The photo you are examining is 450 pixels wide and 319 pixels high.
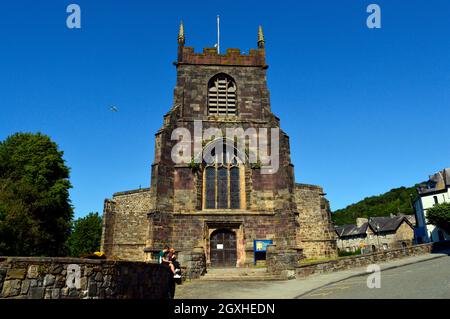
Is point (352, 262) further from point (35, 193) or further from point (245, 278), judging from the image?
point (35, 193)

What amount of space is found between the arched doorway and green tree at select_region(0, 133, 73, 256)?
37.0ft

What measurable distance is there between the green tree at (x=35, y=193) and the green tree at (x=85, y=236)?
2763cm

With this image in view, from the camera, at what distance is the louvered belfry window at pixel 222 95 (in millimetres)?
23934

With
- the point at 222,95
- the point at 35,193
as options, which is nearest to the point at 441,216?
the point at 222,95

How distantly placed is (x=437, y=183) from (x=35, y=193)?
4795 cm

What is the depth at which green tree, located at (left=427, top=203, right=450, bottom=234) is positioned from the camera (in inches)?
1361

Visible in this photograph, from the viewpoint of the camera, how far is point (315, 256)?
24.8 metres

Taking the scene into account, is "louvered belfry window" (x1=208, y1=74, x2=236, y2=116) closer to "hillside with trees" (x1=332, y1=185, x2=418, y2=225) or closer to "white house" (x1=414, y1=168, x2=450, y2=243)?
"white house" (x1=414, y1=168, x2=450, y2=243)

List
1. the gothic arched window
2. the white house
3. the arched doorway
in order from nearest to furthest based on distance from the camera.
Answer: the arched doorway < the gothic arched window < the white house

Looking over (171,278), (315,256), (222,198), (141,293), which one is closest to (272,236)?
(222,198)

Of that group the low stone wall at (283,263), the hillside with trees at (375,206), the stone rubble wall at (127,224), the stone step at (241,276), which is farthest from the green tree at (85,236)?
the hillside with trees at (375,206)

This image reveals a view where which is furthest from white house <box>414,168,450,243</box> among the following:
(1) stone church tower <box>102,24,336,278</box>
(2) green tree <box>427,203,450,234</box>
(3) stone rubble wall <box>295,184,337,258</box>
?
(1) stone church tower <box>102,24,336,278</box>
